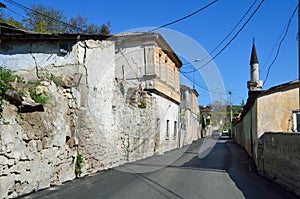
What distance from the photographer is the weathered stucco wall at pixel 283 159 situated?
23.8 feet

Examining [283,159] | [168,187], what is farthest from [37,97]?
[283,159]

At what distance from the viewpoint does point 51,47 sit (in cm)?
1179

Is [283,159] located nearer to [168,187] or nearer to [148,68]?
[168,187]

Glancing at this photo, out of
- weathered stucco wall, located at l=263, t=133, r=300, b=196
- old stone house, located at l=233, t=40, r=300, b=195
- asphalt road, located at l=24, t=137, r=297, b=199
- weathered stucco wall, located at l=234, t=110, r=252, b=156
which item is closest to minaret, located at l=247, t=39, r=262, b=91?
weathered stucco wall, located at l=234, t=110, r=252, b=156

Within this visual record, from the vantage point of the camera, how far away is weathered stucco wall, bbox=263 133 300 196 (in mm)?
7246

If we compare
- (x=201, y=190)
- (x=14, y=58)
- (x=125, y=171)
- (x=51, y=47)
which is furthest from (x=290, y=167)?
(x=14, y=58)

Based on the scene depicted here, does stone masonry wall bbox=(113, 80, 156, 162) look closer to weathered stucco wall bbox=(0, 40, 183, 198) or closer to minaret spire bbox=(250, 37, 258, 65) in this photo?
weathered stucco wall bbox=(0, 40, 183, 198)

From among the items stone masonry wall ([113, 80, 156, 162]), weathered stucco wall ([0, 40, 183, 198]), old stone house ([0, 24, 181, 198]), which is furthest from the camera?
stone masonry wall ([113, 80, 156, 162])

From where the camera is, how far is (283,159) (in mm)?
8328

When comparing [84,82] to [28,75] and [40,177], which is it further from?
[40,177]

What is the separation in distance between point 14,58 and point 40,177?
665 cm

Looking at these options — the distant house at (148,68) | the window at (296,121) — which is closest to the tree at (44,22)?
the distant house at (148,68)

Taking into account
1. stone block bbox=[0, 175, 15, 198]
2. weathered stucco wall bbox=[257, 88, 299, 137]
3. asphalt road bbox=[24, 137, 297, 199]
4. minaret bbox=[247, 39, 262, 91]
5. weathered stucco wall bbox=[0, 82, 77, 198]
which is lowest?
asphalt road bbox=[24, 137, 297, 199]

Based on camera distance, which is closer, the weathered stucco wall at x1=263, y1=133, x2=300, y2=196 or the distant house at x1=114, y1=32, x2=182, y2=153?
the weathered stucco wall at x1=263, y1=133, x2=300, y2=196
